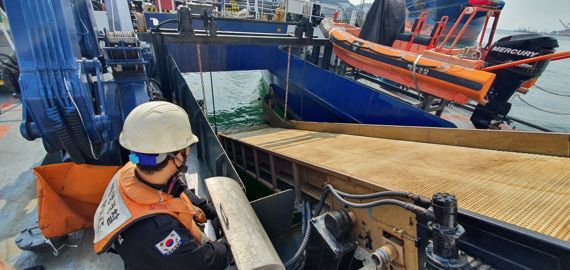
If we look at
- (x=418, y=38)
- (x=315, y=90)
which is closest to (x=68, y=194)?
(x=315, y=90)

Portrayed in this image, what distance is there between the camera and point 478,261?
1.46m

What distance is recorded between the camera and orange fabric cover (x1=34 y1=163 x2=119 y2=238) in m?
2.31

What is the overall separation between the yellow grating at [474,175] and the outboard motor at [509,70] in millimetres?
3103

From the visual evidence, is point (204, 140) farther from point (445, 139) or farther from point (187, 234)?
point (445, 139)

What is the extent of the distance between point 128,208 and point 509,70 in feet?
21.3

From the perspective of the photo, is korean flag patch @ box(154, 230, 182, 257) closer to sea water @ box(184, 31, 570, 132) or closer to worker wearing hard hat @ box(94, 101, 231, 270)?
worker wearing hard hat @ box(94, 101, 231, 270)

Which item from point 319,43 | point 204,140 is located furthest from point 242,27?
point 204,140

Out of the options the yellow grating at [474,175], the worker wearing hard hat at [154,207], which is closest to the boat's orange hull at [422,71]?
the yellow grating at [474,175]

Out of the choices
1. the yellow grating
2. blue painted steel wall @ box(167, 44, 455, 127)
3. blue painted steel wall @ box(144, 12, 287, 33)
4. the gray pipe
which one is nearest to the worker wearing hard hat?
the gray pipe

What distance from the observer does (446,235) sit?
4.43 feet

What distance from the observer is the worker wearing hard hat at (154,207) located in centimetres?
145

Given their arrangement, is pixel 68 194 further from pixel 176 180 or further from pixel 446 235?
pixel 446 235

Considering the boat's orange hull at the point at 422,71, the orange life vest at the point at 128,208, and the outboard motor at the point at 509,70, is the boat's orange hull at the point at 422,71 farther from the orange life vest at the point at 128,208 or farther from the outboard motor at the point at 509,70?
the orange life vest at the point at 128,208

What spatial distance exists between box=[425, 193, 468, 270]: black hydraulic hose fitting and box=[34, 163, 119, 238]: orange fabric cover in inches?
108
